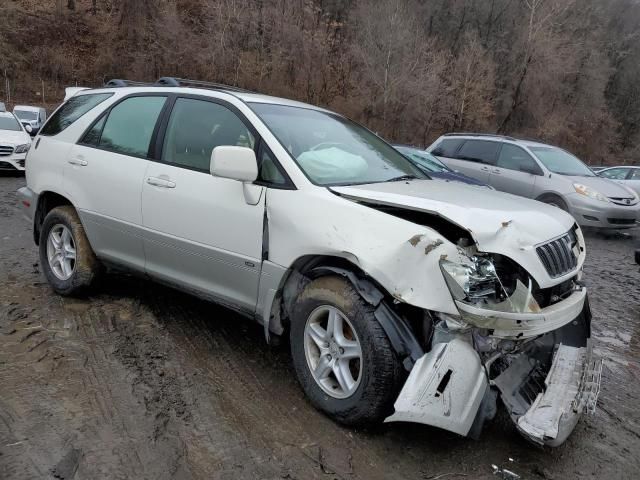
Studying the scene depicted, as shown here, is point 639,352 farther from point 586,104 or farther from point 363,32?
point 586,104

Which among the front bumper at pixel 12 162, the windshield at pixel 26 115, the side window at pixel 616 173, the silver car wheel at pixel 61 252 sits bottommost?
the windshield at pixel 26 115

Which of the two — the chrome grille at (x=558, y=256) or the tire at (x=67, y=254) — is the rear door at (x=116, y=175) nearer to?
the tire at (x=67, y=254)

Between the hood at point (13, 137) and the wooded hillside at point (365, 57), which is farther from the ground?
the wooded hillside at point (365, 57)

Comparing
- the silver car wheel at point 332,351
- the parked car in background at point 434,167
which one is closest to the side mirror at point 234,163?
the silver car wheel at point 332,351

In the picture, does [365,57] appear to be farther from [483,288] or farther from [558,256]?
[483,288]

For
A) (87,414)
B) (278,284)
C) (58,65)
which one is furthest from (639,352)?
(58,65)

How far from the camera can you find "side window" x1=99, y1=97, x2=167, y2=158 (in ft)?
12.5

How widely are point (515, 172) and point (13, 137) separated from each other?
1133cm

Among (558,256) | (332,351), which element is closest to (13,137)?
(332,351)

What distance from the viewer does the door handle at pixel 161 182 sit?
3.47 metres

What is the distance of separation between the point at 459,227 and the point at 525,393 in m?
0.95

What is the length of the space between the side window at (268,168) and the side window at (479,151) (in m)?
8.53

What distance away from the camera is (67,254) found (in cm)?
438

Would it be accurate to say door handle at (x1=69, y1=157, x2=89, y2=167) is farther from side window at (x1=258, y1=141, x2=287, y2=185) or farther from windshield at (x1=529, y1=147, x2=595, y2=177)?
windshield at (x1=529, y1=147, x2=595, y2=177)
